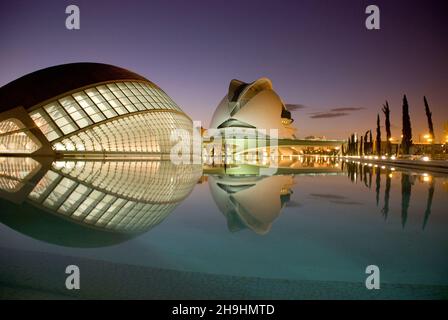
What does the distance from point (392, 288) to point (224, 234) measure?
9.50 ft

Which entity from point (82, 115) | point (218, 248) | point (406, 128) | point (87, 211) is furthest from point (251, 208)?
point (406, 128)

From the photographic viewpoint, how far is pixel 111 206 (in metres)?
7.86

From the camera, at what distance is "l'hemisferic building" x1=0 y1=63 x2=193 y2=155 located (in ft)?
111

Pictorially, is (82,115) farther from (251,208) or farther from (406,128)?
(406,128)

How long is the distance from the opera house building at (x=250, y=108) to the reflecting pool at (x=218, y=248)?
231 feet

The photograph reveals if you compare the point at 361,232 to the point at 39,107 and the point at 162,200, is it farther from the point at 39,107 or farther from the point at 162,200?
the point at 39,107

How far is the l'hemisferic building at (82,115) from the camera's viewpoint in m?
33.9

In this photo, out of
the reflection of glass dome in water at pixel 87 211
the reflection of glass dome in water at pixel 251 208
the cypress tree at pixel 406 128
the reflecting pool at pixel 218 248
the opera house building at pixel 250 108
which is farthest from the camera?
the opera house building at pixel 250 108

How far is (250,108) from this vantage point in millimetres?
81812

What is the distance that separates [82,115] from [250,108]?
52.5 metres

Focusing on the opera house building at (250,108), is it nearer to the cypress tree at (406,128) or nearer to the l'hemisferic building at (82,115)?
the cypress tree at (406,128)

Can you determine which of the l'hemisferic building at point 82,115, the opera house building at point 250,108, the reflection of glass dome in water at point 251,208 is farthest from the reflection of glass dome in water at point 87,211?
the opera house building at point 250,108

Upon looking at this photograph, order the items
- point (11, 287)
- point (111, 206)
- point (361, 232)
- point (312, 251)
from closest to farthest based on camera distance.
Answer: point (11, 287) < point (312, 251) < point (361, 232) < point (111, 206)
